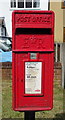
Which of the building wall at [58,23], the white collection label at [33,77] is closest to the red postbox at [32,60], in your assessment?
the white collection label at [33,77]

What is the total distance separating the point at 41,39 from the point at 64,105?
94.3 inches

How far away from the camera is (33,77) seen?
357cm

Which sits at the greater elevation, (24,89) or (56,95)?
(24,89)

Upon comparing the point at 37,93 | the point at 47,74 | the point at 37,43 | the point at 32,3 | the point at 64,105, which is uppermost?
the point at 32,3

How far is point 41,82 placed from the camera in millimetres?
3553

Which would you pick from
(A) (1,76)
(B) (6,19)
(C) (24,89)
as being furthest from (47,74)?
(B) (6,19)

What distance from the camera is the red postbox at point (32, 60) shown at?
348cm

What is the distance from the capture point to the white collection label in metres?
3.53

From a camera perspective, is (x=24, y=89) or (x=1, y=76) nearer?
(x=24, y=89)

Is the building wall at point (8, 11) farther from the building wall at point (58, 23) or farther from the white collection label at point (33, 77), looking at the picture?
the white collection label at point (33, 77)

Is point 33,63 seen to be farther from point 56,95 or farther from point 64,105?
point 56,95

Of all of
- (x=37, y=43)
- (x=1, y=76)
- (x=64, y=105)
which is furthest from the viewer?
(x=1, y=76)

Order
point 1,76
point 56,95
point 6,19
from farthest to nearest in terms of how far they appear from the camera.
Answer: point 6,19
point 1,76
point 56,95

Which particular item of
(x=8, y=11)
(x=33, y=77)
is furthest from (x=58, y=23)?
(x=33, y=77)
